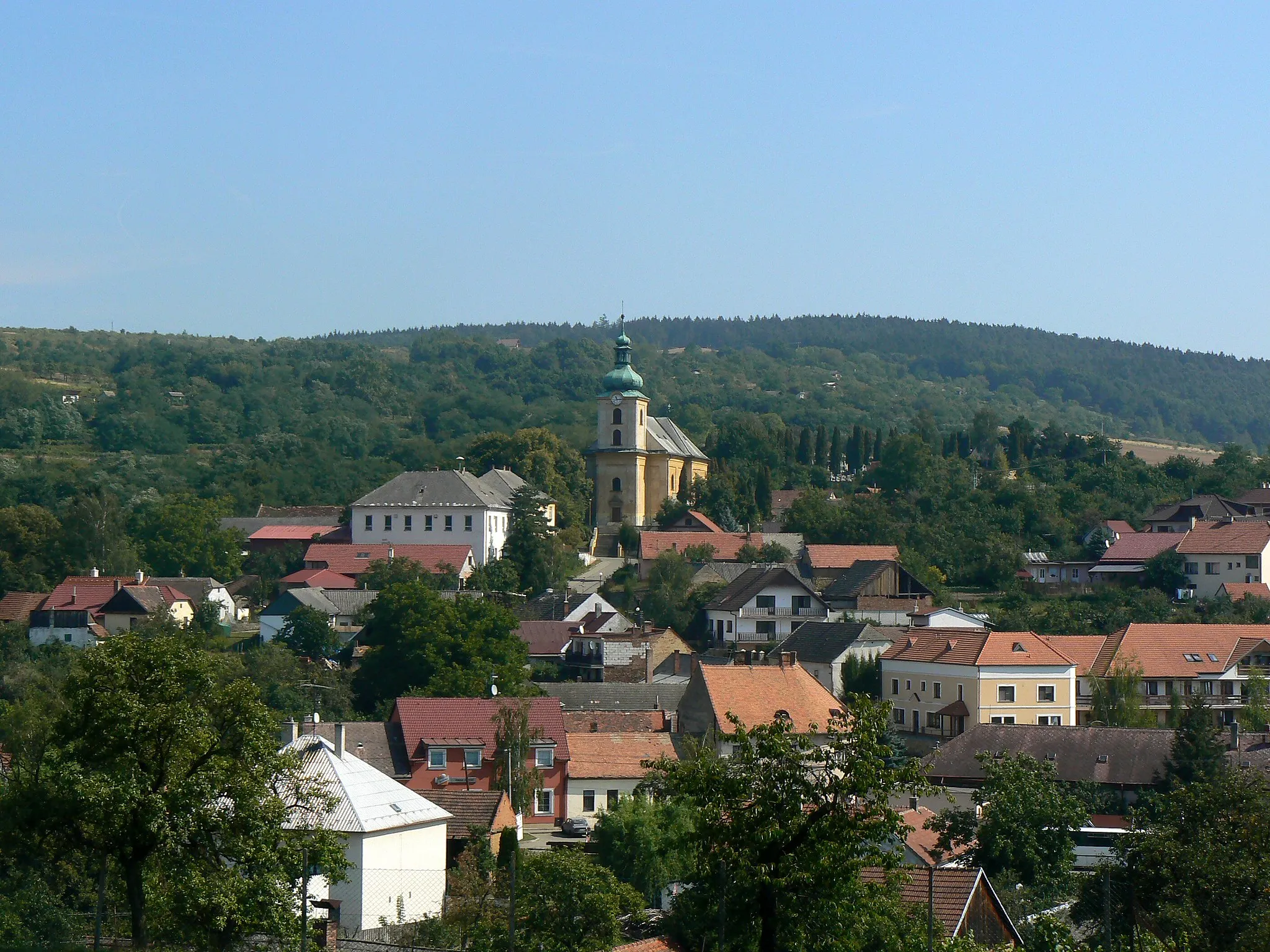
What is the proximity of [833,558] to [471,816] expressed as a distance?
4309 centimetres

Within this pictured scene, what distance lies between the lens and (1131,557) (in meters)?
73.6

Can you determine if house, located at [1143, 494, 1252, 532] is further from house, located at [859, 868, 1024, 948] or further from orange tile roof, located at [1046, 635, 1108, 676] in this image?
house, located at [859, 868, 1024, 948]

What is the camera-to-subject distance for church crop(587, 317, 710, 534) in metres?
90.2

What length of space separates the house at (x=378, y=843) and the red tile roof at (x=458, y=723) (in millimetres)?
10279

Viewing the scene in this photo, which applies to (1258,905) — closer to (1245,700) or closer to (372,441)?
(1245,700)

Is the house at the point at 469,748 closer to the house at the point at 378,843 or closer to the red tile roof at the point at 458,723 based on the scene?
the red tile roof at the point at 458,723

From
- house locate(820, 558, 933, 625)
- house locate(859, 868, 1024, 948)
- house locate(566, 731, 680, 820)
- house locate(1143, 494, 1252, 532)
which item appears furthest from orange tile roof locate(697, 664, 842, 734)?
house locate(1143, 494, 1252, 532)

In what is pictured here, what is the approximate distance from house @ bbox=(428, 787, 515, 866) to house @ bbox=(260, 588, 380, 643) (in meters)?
28.7

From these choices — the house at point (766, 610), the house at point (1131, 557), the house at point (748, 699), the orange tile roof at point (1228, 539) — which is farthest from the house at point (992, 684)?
the house at point (1131, 557)

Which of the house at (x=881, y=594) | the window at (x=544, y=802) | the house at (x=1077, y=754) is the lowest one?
the window at (x=544, y=802)

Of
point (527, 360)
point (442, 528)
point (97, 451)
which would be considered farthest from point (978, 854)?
point (527, 360)

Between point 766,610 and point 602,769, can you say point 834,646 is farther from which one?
point 602,769

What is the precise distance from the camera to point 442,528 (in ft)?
259

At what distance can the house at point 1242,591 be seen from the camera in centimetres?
6762
